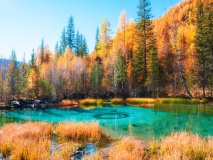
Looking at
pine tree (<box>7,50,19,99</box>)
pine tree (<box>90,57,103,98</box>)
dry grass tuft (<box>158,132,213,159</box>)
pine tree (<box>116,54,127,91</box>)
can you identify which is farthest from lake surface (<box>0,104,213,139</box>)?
pine tree (<box>7,50,19,99</box>)

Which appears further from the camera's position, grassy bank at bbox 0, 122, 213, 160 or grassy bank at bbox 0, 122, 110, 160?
grassy bank at bbox 0, 122, 110, 160

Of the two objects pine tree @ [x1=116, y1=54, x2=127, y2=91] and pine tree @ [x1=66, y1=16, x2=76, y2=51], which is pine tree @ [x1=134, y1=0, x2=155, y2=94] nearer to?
pine tree @ [x1=116, y1=54, x2=127, y2=91]

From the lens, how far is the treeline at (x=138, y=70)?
41.9 m

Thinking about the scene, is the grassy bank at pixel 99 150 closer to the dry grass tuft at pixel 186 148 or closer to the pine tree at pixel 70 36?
the dry grass tuft at pixel 186 148

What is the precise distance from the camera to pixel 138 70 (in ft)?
164

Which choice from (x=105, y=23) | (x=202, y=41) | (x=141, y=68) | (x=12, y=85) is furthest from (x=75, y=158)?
(x=105, y=23)

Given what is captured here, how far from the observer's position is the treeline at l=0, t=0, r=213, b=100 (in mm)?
41938

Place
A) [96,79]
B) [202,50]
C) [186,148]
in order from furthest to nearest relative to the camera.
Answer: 1. [96,79]
2. [202,50]
3. [186,148]

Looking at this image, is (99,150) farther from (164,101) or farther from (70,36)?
(70,36)

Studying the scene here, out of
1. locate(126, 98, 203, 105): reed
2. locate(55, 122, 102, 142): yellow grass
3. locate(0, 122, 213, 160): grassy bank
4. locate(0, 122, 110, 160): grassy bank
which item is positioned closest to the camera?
locate(0, 122, 213, 160): grassy bank

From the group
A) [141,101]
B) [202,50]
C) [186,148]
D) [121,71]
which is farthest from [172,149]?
[121,71]

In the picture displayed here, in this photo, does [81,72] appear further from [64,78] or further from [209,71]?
[209,71]

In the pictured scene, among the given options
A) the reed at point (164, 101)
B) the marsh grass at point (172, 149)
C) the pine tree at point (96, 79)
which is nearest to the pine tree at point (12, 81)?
the pine tree at point (96, 79)

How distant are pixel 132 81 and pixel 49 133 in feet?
126
